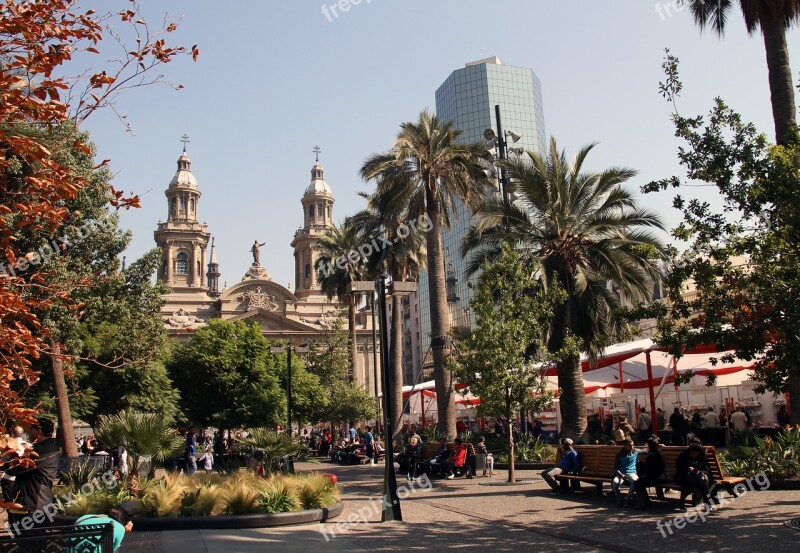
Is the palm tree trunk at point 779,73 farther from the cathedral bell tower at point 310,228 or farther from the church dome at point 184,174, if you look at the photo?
the church dome at point 184,174

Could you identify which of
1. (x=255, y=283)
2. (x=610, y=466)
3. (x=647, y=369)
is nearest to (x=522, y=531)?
(x=610, y=466)

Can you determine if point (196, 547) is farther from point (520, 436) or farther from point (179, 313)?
point (179, 313)

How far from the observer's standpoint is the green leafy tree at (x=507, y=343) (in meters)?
18.1

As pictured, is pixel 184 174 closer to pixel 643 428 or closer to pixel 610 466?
pixel 643 428

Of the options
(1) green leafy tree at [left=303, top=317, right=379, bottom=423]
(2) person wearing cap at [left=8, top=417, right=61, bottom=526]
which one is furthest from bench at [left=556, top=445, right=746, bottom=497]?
(1) green leafy tree at [left=303, top=317, right=379, bottom=423]

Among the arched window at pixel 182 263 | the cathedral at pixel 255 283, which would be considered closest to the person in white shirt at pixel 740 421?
the cathedral at pixel 255 283

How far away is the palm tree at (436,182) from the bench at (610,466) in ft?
32.1

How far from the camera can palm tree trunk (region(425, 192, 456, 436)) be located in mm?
25250

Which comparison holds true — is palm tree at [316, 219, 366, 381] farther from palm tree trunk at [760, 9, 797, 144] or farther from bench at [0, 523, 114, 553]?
bench at [0, 523, 114, 553]

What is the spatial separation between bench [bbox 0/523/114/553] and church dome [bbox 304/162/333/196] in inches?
3637

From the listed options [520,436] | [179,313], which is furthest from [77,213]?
[179,313]

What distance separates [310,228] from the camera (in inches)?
3725

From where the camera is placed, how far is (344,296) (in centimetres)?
4469

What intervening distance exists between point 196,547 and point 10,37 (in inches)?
288
